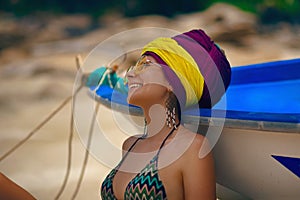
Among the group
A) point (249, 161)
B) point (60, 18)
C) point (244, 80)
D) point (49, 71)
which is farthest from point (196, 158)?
point (60, 18)

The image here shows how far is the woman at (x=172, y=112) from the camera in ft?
4.54

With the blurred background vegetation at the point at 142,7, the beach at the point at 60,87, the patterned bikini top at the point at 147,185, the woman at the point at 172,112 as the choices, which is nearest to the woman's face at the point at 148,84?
the woman at the point at 172,112

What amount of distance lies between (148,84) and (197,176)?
→ 25 cm

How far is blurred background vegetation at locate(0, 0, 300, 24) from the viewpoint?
280 inches

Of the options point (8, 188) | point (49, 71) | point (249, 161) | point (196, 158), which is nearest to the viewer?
point (8, 188)

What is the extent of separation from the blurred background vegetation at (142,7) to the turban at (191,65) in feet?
18.8

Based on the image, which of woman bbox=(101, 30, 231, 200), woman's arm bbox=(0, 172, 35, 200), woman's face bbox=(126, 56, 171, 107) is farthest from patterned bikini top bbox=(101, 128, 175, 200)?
woman's arm bbox=(0, 172, 35, 200)

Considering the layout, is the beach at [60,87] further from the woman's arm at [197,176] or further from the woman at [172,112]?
→ the woman's arm at [197,176]

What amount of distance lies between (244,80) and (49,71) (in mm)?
3267

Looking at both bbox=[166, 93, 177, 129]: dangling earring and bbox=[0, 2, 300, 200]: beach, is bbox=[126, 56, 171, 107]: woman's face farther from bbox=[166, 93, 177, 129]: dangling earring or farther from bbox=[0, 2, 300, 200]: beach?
bbox=[0, 2, 300, 200]: beach

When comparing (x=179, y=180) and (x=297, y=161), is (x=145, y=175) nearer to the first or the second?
(x=179, y=180)

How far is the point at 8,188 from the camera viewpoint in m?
1.20

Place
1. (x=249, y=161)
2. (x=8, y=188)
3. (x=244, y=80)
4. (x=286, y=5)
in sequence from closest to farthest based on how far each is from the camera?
(x=8, y=188) < (x=249, y=161) < (x=244, y=80) < (x=286, y=5)

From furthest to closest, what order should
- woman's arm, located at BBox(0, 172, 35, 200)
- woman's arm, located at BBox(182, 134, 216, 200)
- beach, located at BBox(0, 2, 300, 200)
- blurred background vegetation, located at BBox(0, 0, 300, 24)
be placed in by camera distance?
1. blurred background vegetation, located at BBox(0, 0, 300, 24)
2. beach, located at BBox(0, 2, 300, 200)
3. woman's arm, located at BBox(182, 134, 216, 200)
4. woman's arm, located at BBox(0, 172, 35, 200)
